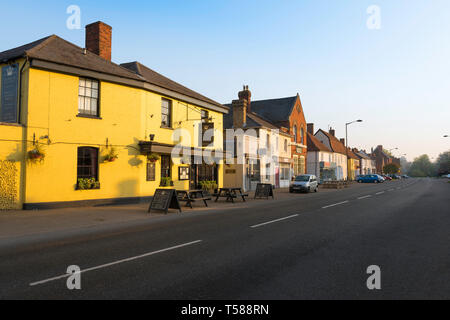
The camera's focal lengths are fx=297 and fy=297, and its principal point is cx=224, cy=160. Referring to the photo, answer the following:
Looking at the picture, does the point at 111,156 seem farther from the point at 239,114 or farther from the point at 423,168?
the point at 423,168

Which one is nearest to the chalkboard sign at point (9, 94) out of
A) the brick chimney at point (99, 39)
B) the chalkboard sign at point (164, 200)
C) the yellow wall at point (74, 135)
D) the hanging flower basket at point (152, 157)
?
the yellow wall at point (74, 135)

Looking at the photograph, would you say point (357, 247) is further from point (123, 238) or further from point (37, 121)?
point (37, 121)

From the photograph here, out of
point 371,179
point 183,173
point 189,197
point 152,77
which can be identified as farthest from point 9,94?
point 371,179

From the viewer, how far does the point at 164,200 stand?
509 inches

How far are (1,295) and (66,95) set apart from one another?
40.1 ft

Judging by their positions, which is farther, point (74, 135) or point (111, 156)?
point (111, 156)

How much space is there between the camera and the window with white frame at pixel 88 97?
15031 millimetres

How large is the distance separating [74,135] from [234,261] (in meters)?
12.0

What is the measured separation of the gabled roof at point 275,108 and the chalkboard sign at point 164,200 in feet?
95.0

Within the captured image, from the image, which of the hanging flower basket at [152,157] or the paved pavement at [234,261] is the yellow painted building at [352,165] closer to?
the hanging flower basket at [152,157]

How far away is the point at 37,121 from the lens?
44.0 feet

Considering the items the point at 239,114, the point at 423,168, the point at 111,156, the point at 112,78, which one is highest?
the point at 239,114

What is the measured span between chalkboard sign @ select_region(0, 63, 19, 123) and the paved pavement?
7.95m
